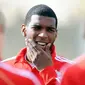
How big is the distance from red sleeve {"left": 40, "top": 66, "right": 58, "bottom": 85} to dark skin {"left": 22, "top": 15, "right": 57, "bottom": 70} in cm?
2

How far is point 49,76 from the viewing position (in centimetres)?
79

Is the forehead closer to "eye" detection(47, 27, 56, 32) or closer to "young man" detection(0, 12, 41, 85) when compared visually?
"eye" detection(47, 27, 56, 32)

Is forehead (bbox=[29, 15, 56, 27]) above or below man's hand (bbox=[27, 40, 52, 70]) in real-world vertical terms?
above

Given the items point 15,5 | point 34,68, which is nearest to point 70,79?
point 34,68

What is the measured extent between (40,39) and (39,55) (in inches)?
2.3

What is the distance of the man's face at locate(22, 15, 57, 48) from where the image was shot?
2.67 feet

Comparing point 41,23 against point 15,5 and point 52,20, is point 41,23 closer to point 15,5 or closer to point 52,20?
point 52,20

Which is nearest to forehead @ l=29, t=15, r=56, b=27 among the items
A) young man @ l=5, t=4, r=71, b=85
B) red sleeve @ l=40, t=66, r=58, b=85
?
young man @ l=5, t=4, r=71, b=85

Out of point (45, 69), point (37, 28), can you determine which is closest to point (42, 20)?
point (37, 28)

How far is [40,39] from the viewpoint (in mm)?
812

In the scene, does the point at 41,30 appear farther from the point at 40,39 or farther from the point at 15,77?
the point at 15,77

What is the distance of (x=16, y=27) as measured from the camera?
3.47ft

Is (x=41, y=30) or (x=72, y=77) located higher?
(x=41, y=30)

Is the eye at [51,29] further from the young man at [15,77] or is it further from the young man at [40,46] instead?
the young man at [15,77]
